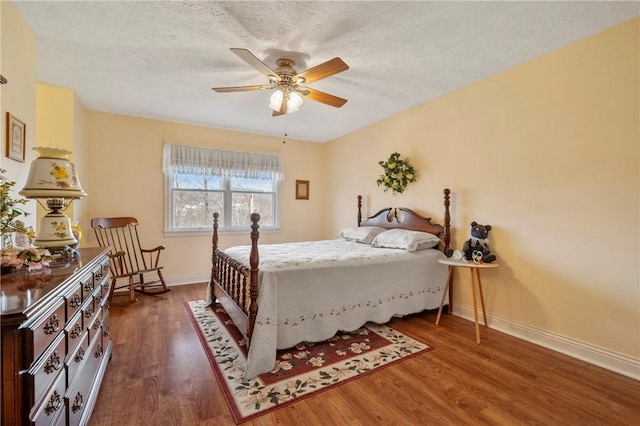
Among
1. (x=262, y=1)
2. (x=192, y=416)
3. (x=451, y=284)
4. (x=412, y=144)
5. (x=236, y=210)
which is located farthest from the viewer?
(x=236, y=210)

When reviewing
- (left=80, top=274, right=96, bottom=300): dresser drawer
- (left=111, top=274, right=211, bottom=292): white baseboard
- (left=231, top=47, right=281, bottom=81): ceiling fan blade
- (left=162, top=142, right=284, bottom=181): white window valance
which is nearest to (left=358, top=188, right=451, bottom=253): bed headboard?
(left=162, top=142, right=284, bottom=181): white window valance

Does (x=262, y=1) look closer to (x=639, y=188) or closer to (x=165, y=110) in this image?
(x=165, y=110)

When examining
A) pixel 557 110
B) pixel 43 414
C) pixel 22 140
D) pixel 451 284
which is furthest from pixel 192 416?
pixel 557 110

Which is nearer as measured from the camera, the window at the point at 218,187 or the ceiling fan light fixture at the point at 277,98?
the ceiling fan light fixture at the point at 277,98

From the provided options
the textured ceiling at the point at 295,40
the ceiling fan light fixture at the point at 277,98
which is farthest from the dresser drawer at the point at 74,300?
the ceiling fan light fixture at the point at 277,98

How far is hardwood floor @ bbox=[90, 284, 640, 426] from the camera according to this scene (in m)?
1.62

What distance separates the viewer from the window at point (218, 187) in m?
→ 4.29

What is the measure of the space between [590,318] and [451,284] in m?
1.21

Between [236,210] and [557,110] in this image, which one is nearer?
[557,110]

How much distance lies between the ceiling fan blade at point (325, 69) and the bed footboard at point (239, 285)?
1.19 m

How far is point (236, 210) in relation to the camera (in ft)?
15.8

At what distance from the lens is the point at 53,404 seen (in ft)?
3.50

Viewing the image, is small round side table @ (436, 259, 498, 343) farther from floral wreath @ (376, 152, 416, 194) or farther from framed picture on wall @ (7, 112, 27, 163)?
framed picture on wall @ (7, 112, 27, 163)

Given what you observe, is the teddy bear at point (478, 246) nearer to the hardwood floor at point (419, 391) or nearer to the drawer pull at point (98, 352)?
the hardwood floor at point (419, 391)
